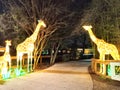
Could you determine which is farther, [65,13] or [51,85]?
[65,13]

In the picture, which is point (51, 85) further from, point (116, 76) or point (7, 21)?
point (7, 21)

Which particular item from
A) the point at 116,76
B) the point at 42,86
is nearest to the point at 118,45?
the point at 116,76

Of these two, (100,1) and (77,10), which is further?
(77,10)

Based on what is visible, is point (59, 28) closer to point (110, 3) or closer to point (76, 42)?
point (110, 3)

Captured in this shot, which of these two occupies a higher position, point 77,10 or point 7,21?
point 77,10

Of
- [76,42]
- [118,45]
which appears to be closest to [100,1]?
[118,45]

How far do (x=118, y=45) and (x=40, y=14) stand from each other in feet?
19.0

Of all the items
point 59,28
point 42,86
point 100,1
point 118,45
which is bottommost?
point 42,86

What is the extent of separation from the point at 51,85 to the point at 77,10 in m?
12.2

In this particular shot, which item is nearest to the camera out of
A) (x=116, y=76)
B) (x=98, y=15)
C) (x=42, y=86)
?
(x=42, y=86)

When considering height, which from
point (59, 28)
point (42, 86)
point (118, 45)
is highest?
point (59, 28)

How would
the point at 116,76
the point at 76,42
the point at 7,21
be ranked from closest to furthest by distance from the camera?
the point at 116,76 < the point at 7,21 < the point at 76,42

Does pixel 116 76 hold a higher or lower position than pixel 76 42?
lower

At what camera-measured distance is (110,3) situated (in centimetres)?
1359
